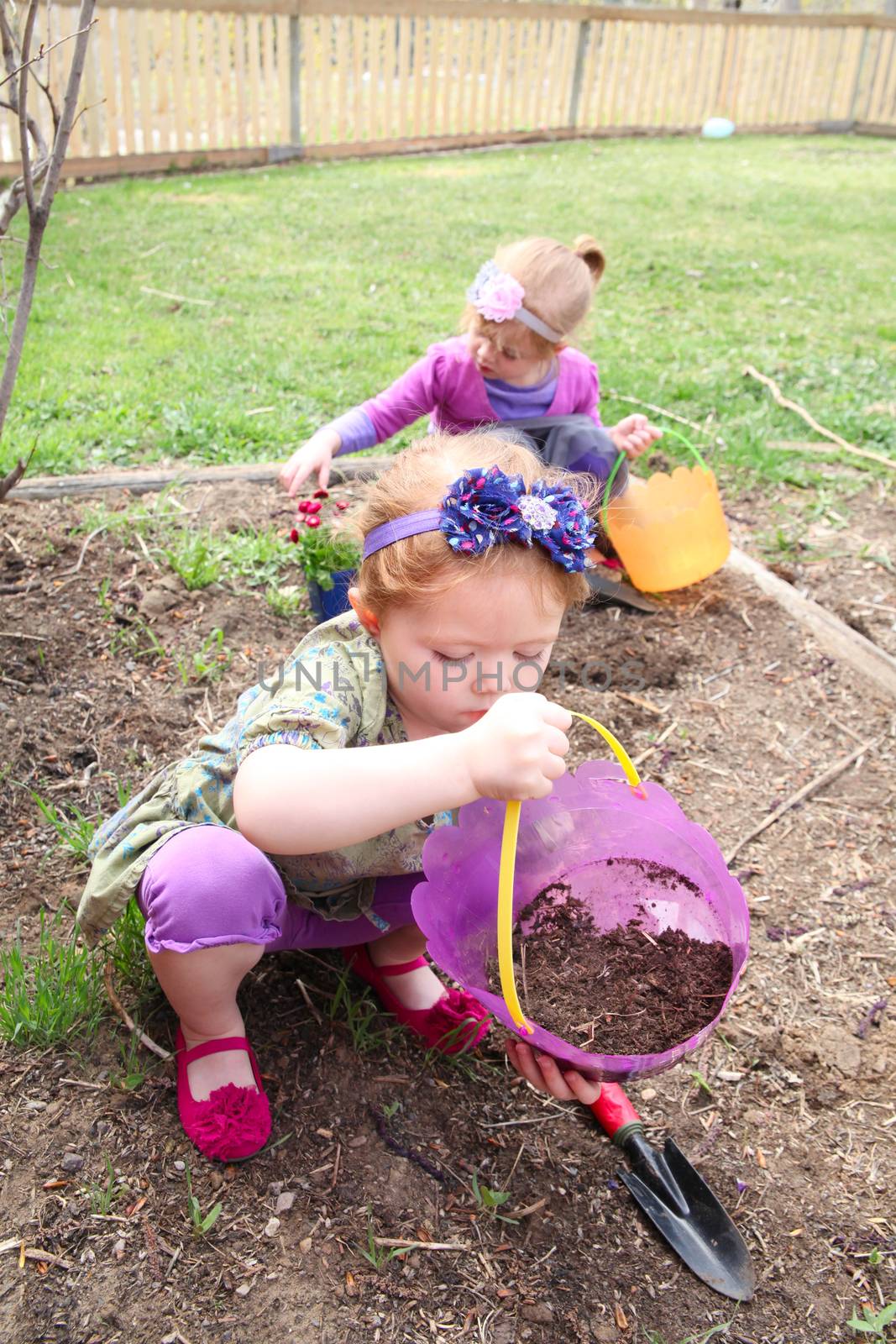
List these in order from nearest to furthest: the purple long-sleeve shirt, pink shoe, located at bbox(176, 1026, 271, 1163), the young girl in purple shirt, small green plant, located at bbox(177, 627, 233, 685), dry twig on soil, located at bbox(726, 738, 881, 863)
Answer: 1. pink shoe, located at bbox(176, 1026, 271, 1163)
2. dry twig on soil, located at bbox(726, 738, 881, 863)
3. small green plant, located at bbox(177, 627, 233, 685)
4. the young girl in purple shirt
5. the purple long-sleeve shirt

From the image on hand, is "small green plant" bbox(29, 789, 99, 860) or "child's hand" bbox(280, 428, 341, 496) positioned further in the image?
"child's hand" bbox(280, 428, 341, 496)

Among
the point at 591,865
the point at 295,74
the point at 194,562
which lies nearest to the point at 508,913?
the point at 591,865

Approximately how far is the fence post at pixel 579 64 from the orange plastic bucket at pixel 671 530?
1158cm

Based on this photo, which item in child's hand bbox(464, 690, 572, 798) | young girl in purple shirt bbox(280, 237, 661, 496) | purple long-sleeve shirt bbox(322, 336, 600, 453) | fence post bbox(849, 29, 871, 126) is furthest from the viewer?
fence post bbox(849, 29, 871, 126)

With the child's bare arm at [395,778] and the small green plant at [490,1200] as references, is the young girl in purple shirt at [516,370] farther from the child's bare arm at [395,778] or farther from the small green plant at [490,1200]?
the small green plant at [490,1200]

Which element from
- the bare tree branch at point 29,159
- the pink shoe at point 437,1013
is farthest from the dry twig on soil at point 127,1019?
the bare tree branch at point 29,159

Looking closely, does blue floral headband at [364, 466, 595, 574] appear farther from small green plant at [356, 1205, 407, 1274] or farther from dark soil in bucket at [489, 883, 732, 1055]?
small green plant at [356, 1205, 407, 1274]

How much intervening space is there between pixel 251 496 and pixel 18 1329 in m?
2.48

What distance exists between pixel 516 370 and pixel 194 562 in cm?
115

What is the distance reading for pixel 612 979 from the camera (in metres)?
1.71

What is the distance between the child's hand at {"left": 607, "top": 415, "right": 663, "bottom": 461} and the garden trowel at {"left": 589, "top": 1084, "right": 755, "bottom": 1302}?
199cm

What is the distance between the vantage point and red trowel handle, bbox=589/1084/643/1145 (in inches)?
71.2

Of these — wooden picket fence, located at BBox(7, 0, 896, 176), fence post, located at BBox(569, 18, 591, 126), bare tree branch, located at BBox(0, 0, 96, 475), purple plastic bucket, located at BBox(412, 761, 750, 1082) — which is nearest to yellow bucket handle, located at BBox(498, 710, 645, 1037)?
purple plastic bucket, located at BBox(412, 761, 750, 1082)

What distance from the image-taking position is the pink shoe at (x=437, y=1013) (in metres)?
1.89
